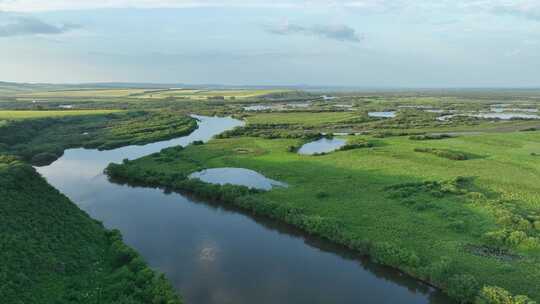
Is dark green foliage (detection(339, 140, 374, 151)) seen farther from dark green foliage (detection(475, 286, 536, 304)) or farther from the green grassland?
dark green foliage (detection(475, 286, 536, 304))

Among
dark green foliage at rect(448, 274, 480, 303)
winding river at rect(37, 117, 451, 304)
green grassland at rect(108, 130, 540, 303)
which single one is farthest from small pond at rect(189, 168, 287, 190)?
dark green foliage at rect(448, 274, 480, 303)

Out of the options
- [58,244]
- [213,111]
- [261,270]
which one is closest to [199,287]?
[261,270]

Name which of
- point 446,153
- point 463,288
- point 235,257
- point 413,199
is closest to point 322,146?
point 446,153

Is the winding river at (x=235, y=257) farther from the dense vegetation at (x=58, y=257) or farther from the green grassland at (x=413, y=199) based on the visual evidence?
the dense vegetation at (x=58, y=257)

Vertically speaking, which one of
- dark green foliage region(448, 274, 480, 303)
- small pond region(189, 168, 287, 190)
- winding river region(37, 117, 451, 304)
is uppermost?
small pond region(189, 168, 287, 190)

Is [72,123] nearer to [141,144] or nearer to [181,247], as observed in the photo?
[141,144]
